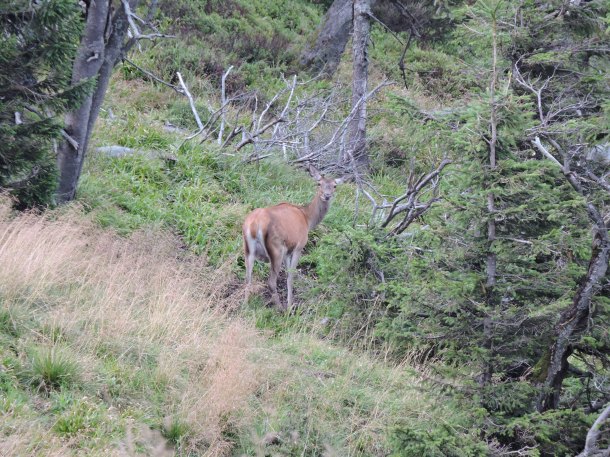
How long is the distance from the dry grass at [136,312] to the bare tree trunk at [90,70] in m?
1.08

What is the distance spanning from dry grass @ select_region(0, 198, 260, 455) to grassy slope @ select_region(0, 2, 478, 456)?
0.02 meters

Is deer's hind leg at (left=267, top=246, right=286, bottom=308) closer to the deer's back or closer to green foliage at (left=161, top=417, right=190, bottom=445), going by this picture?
the deer's back

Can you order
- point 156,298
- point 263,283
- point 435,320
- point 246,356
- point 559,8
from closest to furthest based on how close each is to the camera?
point 435,320, point 246,356, point 156,298, point 559,8, point 263,283

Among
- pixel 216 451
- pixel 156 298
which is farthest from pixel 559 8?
pixel 216 451

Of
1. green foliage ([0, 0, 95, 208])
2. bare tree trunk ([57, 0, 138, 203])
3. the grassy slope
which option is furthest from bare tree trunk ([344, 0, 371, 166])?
green foliage ([0, 0, 95, 208])

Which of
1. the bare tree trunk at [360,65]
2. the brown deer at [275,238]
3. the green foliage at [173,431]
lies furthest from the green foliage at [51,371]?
the bare tree trunk at [360,65]

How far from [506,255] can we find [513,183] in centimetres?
51

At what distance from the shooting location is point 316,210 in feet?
37.1

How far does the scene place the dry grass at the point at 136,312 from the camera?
6.08 m

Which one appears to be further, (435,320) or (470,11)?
(470,11)

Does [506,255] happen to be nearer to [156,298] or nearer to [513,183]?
[513,183]

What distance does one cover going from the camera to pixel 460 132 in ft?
17.9

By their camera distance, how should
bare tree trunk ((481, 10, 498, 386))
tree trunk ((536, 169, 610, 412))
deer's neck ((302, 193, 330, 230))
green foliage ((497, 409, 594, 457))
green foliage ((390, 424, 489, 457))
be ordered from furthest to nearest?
deer's neck ((302, 193, 330, 230)) → bare tree trunk ((481, 10, 498, 386)) → tree trunk ((536, 169, 610, 412)) → green foliage ((497, 409, 594, 457)) → green foliage ((390, 424, 489, 457))

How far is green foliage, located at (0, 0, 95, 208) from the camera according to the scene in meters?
8.53
